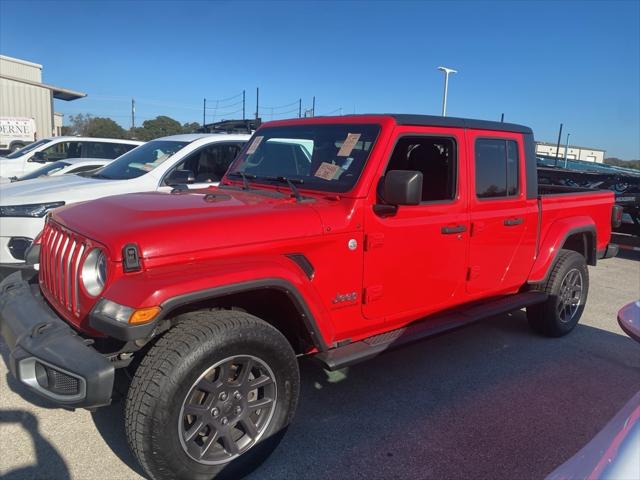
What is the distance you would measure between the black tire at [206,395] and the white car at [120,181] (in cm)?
292

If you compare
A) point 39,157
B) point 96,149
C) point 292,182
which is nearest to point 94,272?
point 292,182

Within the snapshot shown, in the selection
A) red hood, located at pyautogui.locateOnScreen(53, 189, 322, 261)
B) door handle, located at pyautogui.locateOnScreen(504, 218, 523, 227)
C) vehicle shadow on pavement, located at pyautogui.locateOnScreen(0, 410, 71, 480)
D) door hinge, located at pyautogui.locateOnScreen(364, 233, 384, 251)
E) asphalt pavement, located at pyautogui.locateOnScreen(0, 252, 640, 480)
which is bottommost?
vehicle shadow on pavement, located at pyautogui.locateOnScreen(0, 410, 71, 480)

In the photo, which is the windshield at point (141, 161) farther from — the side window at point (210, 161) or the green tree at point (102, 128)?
the green tree at point (102, 128)

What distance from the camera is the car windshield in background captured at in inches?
127

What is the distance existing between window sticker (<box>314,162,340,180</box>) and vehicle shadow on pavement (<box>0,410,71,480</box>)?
2260 millimetres

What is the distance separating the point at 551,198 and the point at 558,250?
1.58 ft

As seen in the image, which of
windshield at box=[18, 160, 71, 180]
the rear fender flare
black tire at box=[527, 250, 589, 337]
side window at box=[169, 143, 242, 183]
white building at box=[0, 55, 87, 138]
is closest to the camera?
the rear fender flare

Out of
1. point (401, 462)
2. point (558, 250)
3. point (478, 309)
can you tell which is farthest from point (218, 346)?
point (558, 250)

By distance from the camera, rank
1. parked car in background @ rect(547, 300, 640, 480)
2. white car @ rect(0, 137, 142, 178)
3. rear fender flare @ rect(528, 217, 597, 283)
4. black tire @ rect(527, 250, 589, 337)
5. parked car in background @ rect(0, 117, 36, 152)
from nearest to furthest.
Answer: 1. parked car in background @ rect(547, 300, 640, 480)
2. rear fender flare @ rect(528, 217, 597, 283)
3. black tire @ rect(527, 250, 589, 337)
4. white car @ rect(0, 137, 142, 178)
5. parked car in background @ rect(0, 117, 36, 152)

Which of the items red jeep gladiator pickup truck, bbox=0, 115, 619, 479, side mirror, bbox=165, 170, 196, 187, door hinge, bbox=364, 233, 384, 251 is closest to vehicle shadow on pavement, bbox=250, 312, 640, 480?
red jeep gladiator pickup truck, bbox=0, 115, 619, 479

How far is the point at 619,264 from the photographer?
863 cm

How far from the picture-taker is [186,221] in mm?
2566

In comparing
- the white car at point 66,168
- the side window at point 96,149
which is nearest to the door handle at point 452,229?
the white car at point 66,168

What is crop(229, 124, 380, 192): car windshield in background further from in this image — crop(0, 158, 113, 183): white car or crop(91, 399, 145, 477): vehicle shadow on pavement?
crop(0, 158, 113, 183): white car
